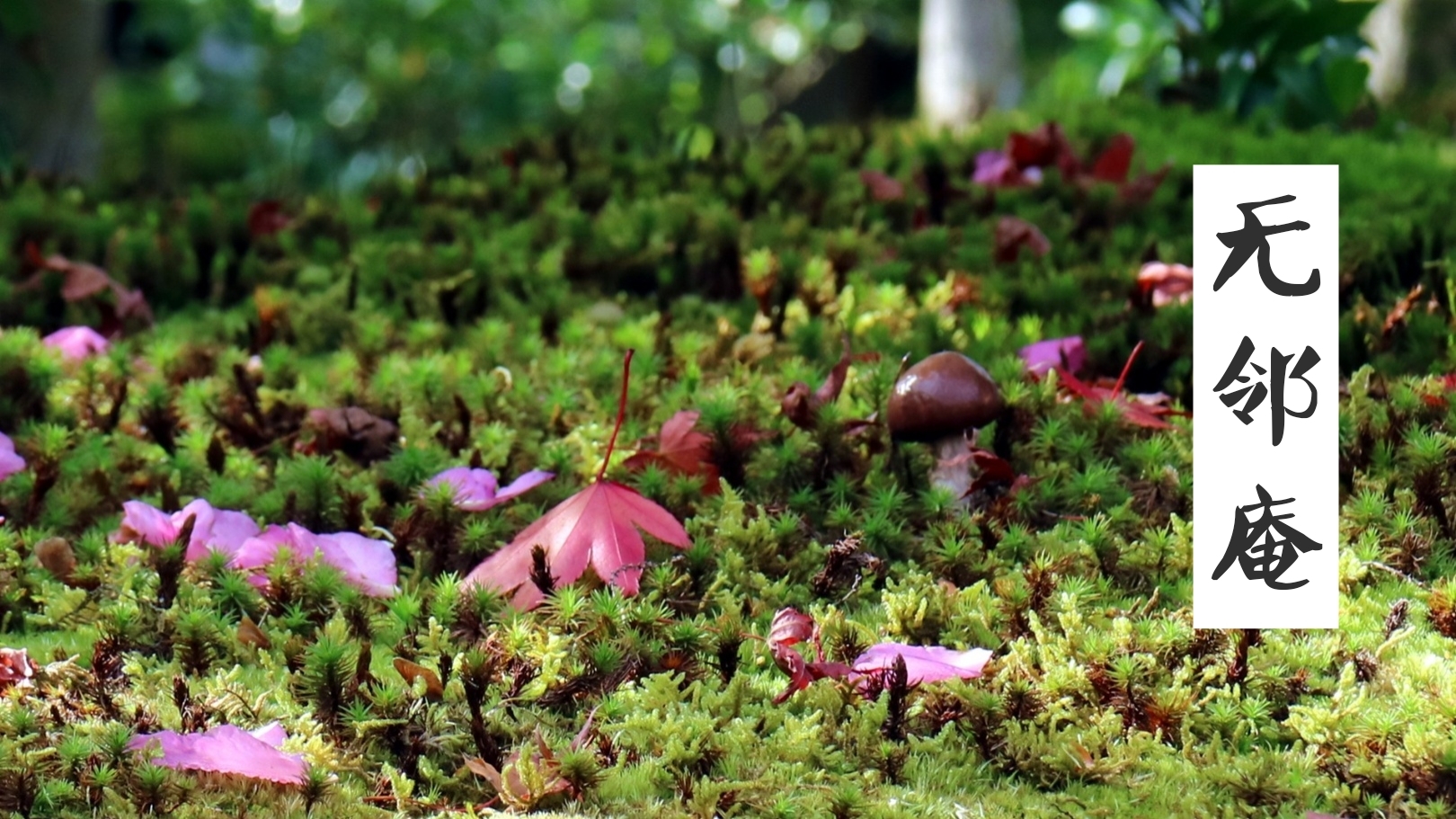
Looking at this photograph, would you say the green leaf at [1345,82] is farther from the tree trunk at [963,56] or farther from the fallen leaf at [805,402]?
the fallen leaf at [805,402]

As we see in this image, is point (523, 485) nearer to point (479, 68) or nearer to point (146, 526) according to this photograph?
point (146, 526)

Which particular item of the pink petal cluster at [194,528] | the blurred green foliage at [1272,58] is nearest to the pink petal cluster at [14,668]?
the pink petal cluster at [194,528]

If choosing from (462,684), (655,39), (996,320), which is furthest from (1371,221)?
(655,39)

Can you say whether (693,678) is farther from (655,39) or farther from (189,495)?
(655,39)

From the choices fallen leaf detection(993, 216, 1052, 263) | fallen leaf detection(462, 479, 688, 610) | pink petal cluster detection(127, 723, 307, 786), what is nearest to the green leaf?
fallen leaf detection(993, 216, 1052, 263)

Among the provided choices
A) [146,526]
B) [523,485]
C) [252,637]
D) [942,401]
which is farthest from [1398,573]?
[146,526]

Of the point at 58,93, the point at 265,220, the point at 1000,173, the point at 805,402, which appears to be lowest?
the point at 805,402

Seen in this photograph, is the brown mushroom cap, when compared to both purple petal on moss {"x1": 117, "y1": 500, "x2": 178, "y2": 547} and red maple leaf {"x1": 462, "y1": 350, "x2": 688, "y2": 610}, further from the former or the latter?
purple petal on moss {"x1": 117, "y1": 500, "x2": 178, "y2": 547}
